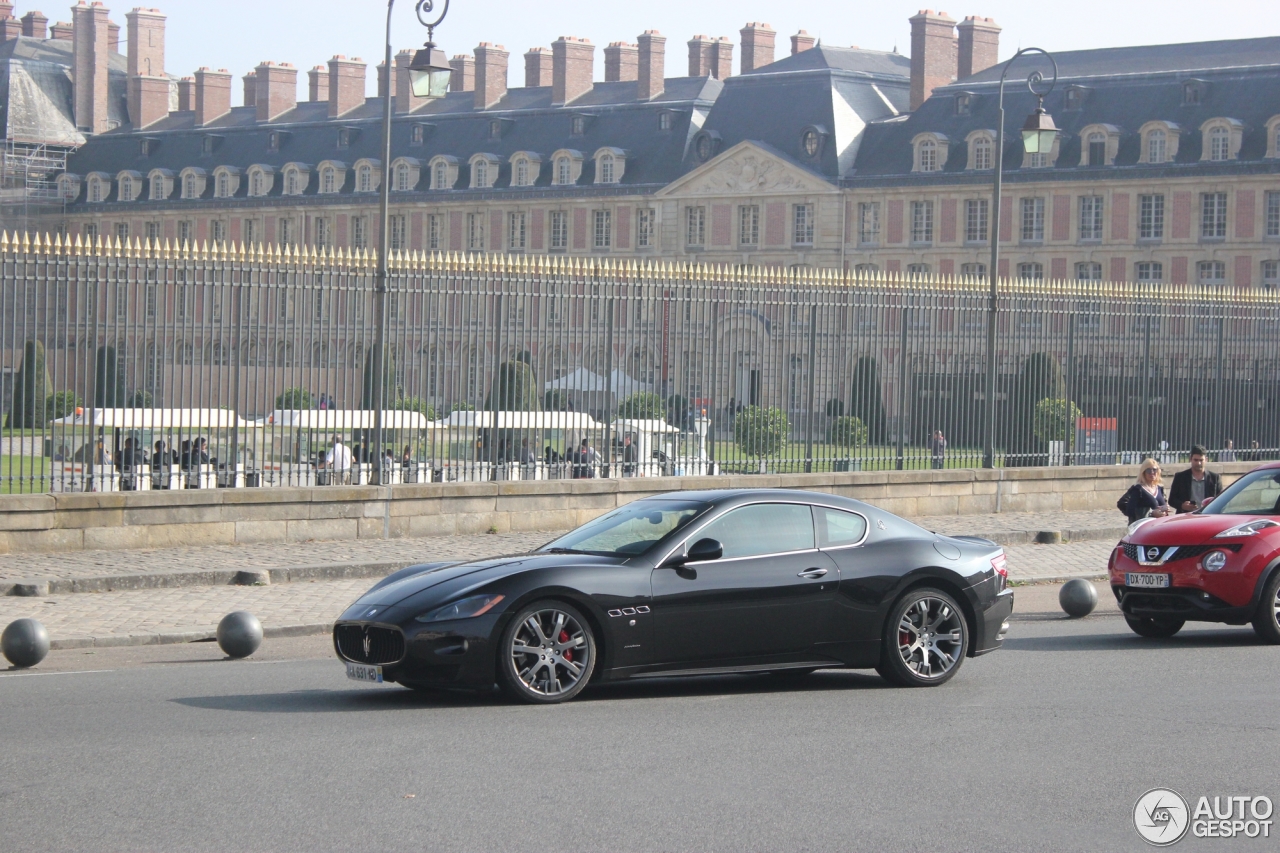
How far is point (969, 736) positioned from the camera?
8969mm

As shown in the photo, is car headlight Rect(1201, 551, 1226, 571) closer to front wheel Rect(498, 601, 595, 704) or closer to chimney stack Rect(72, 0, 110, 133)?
front wheel Rect(498, 601, 595, 704)

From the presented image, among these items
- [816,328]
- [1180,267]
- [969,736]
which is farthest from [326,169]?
[969,736]

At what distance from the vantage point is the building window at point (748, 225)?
8181cm

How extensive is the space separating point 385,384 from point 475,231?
70084 millimetres

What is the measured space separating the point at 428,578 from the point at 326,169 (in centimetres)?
8224

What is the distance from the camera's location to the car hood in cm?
978

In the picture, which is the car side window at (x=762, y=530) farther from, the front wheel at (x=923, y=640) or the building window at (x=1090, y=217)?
the building window at (x=1090, y=217)

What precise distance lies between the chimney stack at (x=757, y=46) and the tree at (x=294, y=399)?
227 feet

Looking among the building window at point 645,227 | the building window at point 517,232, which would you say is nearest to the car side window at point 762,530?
the building window at point 645,227

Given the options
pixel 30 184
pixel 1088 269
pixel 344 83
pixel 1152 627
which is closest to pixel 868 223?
pixel 1088 269

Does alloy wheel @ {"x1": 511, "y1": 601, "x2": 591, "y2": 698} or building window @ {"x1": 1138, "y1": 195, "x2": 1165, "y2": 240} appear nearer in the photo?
alloy wheel @ {"x1": 511, "y1": 601, "x2": 591, "y2": 698}

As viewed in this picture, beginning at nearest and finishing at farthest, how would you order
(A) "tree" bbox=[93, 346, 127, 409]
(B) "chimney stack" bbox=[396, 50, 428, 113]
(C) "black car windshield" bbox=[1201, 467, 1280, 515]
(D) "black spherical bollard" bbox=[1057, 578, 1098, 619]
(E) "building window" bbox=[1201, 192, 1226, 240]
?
(C) "black car windshield" bbox=[1201, 467, 1280, 515] < (D) "black spherical bollard" bbox=[1057, 578, 1098, 619] < (A) "tree" bbox=[93, 346, 127, 409] < (E) "building window" bbox=[1201, 192, 1226, 240] < (B) "chimney stack" bbox=[396, 50, 428, 113]

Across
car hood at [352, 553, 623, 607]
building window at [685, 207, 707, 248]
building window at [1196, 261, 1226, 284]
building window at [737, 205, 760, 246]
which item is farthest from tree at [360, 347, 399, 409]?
building window at [685, 207, 707, 248]

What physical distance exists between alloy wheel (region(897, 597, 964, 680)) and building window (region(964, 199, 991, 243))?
66.3 meters
